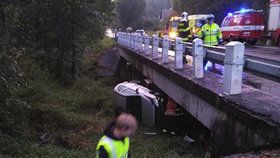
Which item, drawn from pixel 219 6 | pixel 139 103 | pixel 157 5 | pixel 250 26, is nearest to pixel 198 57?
pixel 139 103

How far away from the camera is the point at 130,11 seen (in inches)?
3209

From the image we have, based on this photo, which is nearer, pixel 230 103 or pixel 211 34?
pixel 230 103

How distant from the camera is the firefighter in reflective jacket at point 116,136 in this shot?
4.42 meters

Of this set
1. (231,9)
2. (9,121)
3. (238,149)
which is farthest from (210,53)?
(231,9)

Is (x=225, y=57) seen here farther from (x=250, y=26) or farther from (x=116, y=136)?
(x=250, y=26)

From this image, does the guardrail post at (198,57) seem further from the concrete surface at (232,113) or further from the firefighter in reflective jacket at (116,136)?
the firefighter in reflective jacket at (116,136)

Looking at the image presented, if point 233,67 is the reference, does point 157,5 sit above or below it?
above

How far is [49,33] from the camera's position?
21891mm

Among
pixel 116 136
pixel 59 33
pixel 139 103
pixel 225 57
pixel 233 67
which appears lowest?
pixel 139 103

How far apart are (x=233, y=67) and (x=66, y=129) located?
316 inches

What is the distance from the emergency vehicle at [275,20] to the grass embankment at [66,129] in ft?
33.3

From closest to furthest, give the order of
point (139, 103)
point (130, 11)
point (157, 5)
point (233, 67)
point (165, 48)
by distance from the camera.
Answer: point (233, 67) → point (165, 48) → point (139, 103) → point (130, 11) → point (157, 5)

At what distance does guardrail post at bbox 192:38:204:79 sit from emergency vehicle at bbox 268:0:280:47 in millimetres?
16794

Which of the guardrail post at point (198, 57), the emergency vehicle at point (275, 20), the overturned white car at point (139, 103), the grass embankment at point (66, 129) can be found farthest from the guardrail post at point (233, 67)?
the emergency vehicle at point (275, 20)
